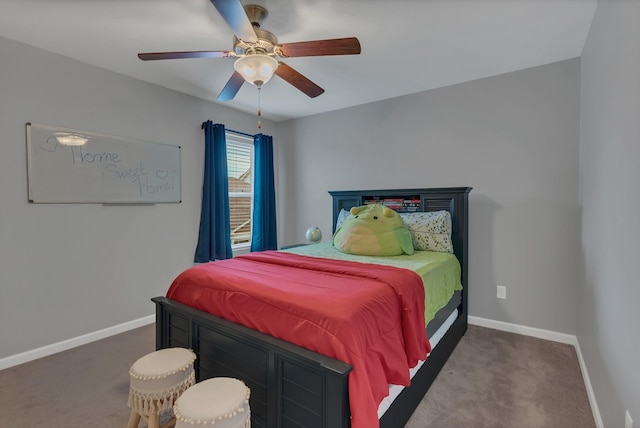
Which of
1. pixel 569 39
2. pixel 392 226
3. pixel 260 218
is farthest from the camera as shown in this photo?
pixel 260 218

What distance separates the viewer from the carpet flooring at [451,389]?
5.63 feet

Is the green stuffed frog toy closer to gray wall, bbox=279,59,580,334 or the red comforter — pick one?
the red comforter

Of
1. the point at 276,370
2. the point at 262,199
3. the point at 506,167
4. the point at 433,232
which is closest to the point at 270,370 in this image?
the point at 276,370

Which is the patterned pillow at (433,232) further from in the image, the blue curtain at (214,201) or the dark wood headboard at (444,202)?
the blue curtain at (214,201)

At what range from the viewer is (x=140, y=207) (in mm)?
3033

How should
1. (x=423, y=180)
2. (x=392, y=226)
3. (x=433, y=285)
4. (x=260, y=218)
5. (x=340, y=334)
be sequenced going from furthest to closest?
(x=260, y=218) < (x=423, y=180) < (x=392, y=226) < (x=433, y=285) < (x=340, y=334)

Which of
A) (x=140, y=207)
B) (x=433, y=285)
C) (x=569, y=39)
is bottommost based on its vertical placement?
(x=433, y=285)

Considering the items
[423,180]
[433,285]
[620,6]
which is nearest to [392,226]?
[433,285]

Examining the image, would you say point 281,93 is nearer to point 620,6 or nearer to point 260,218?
point 260,218

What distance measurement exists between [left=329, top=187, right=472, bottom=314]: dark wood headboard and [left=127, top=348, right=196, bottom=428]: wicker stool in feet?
7.91

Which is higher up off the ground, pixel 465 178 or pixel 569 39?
pixel 569 39

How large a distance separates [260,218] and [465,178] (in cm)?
253

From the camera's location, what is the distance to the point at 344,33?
2133 mm

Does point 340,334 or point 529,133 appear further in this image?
point 529,133
